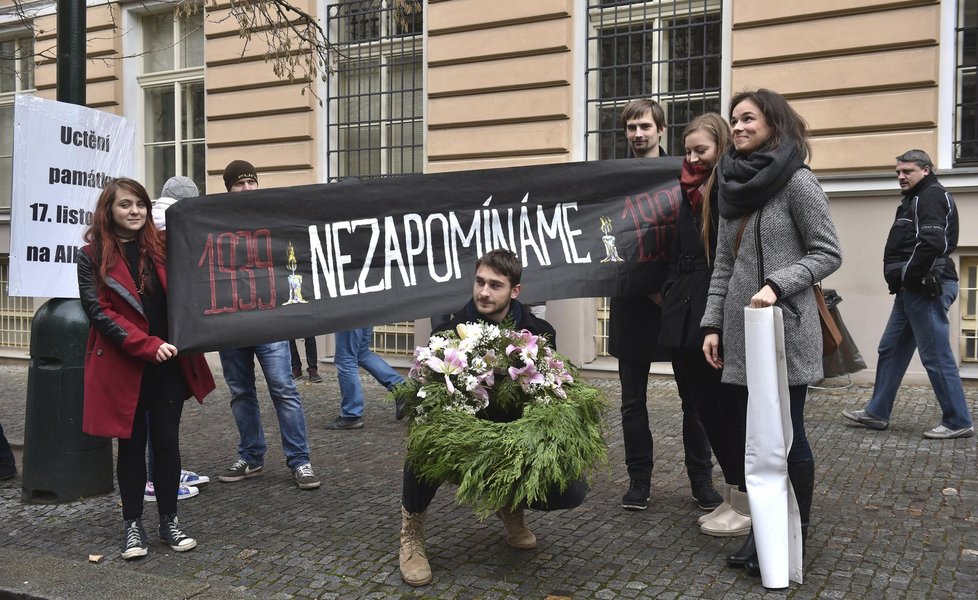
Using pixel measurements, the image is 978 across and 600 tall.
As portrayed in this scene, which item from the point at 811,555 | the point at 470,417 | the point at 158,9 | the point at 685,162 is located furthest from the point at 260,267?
the point at 158,9

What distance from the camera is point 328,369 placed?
10.7 m

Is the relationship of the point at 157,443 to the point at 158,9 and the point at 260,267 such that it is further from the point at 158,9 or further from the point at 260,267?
the point at 158,9

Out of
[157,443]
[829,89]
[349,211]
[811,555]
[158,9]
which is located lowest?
[811,555]

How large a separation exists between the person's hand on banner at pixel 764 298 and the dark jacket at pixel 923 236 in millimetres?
3291

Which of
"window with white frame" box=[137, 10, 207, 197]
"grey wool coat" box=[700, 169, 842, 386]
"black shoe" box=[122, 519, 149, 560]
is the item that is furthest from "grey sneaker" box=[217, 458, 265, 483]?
"window with white frame" box=[137, 10, 207, 197]

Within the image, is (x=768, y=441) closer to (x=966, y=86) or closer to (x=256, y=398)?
(x=256, y=398)

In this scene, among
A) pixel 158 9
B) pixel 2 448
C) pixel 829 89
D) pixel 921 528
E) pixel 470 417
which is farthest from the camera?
pixel 158 9

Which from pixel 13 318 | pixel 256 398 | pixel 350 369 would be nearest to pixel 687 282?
pixel 256 398

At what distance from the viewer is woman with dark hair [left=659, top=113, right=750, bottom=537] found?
4.11 m

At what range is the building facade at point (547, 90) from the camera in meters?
8.37

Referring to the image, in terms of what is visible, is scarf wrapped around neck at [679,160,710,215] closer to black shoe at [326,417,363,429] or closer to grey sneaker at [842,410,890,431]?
grey sneaker at [842,410,890,431]

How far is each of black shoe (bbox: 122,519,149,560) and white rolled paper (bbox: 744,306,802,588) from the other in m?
2.69

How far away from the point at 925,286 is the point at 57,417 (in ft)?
18.1

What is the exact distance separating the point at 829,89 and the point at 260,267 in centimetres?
603
